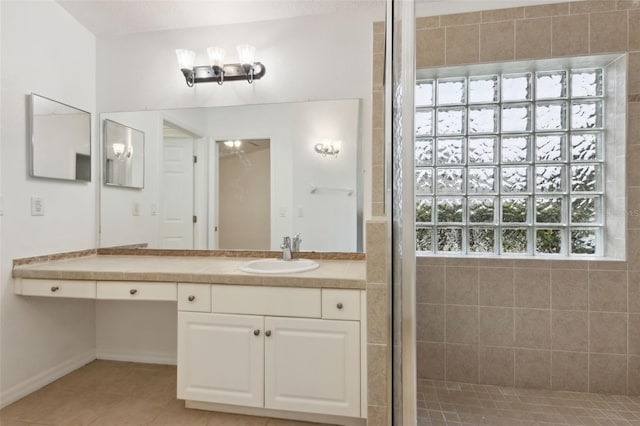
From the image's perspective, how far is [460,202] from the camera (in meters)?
1.43

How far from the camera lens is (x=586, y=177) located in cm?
134

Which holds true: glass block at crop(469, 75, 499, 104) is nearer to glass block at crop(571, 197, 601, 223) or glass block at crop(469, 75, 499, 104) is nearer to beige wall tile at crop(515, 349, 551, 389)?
glass block at crop(571, 197, 601, 223)

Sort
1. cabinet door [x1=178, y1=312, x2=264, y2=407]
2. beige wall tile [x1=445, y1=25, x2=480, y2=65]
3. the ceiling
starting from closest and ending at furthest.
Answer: beige wall tile [x1=445, y1=25, x2=480, y2=65] < cabinet door [x1=178, y1=312, x2=264, y2=407] < the ceiling

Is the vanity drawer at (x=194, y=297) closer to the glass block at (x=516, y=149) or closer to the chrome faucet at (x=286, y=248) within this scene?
the chrome faucet at (x=286, y=248)

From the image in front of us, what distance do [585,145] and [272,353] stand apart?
5.27ft

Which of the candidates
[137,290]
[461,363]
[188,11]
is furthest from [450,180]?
[188,11]

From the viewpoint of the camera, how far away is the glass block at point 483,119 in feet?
4.64

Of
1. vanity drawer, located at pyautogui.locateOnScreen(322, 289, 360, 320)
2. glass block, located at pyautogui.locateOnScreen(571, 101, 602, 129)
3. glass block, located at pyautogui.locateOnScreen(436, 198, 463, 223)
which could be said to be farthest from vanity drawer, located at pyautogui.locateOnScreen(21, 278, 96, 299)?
glass block, located at pyautogui.locateOnScreen(571, 101, 602, 129)

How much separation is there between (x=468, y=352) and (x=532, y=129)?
110 cm

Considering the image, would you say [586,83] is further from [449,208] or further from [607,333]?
[607,333]

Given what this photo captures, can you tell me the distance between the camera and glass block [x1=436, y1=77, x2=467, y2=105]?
143 cm

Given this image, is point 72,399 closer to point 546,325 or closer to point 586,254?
point 546,325

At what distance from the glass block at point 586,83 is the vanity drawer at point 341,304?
1.21 metres

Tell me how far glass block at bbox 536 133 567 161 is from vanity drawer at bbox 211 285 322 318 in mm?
1118
